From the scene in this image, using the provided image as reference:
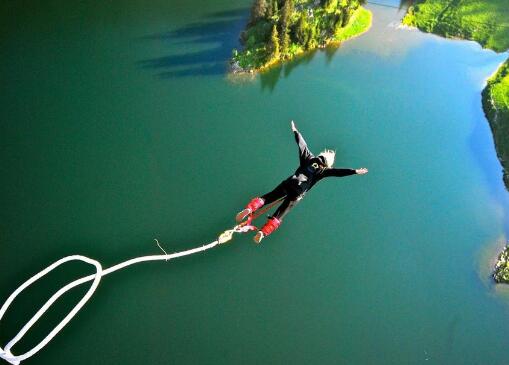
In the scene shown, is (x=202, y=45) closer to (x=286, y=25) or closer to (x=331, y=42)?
(x=286, y=25)

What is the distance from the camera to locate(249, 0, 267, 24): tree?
1092 centimetres

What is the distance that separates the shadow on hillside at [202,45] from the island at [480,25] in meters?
5.62

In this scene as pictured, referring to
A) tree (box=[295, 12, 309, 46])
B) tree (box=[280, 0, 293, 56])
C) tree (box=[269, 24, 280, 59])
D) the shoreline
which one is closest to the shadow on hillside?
the shoreline

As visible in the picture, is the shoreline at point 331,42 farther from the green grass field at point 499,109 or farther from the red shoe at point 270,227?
the red shoe at point 270,227

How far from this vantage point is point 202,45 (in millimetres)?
10992

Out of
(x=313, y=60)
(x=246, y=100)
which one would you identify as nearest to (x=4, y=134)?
(x=246, y=100)

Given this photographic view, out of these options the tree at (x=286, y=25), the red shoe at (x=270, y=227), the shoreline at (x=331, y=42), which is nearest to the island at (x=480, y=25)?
the shoreline at (x=331, y=42)

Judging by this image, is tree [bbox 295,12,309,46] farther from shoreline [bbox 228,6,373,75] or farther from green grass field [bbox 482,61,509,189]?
green grass field [bbox 482,61,509,189]

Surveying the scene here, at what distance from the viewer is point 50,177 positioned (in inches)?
316

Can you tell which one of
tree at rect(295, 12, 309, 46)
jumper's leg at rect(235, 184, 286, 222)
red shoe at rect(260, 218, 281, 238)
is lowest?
red shoe at rect(260, 218, 281, 238)

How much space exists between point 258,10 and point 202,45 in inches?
66.1

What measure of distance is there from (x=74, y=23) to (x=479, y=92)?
1065cm

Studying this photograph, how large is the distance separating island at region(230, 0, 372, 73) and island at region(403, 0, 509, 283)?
9.15 feet

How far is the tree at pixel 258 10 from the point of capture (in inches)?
430
